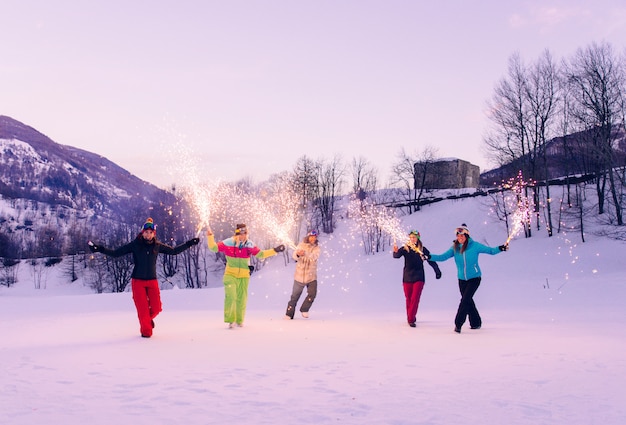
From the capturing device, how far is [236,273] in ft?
35.6

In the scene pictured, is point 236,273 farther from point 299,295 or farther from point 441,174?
point 441,174

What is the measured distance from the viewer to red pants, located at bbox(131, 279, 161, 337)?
29.7ft

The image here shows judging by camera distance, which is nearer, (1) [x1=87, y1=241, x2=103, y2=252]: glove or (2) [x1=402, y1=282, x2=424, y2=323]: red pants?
(1) [x1=87, y1=241, x2=103, y2=252]: glove

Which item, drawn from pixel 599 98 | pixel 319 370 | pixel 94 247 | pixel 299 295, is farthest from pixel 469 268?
pixel 599 98

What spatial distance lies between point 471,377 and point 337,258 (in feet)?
152

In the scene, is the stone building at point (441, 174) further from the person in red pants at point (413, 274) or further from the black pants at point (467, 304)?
the black pants at point (467, 304)

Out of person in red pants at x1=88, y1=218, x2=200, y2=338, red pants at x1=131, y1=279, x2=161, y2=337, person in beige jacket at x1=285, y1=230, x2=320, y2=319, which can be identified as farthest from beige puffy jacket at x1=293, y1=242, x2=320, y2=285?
red pants at x1=131, y1=279, x2=161, y2=337

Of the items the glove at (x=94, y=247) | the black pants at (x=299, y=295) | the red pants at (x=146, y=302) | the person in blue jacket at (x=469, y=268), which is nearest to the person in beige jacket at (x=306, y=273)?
the black pants at (x=299, y=295)

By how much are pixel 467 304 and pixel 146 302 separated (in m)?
6.07

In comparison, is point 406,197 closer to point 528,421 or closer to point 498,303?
point 498,303

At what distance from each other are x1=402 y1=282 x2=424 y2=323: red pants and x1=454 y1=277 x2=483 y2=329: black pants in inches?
41.6

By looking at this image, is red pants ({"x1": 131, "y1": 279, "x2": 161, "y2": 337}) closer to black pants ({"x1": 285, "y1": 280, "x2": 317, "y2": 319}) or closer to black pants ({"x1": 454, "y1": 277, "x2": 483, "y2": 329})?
black pants ({"x1": 285, "y1": 280, "x2": 317, "y2": 319})

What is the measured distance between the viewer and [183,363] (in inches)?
257

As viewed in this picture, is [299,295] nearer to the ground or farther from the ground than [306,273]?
nearer to the ground
